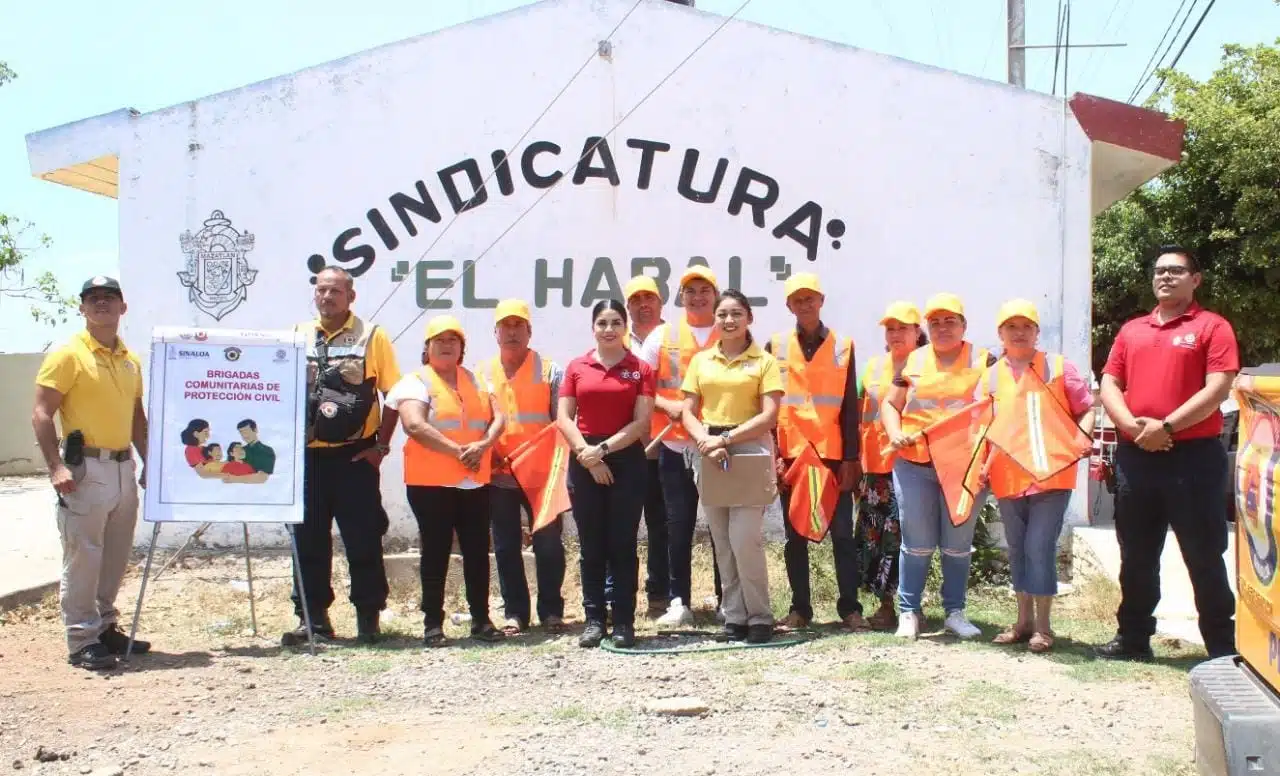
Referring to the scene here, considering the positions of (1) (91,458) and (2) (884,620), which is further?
(2) (884,620)

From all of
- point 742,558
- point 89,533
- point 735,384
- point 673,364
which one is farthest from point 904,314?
point 89,533

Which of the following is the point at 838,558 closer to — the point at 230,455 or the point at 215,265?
the point at 230,455

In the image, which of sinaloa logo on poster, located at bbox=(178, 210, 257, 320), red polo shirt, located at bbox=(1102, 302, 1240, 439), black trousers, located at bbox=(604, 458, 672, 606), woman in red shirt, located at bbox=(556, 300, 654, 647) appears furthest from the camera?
sinaloa logo on poster, located at bbox=(178, 210, 257, 320)

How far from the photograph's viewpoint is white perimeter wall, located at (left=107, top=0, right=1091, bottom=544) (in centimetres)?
896

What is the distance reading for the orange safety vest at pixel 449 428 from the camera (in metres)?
6.21

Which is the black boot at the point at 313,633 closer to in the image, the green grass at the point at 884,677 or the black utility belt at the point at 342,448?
the black utility belt at the point at 342,448

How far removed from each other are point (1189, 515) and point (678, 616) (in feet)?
8.76

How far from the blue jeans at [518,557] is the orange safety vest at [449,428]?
283 millimetres

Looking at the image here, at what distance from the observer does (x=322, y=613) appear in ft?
21.1

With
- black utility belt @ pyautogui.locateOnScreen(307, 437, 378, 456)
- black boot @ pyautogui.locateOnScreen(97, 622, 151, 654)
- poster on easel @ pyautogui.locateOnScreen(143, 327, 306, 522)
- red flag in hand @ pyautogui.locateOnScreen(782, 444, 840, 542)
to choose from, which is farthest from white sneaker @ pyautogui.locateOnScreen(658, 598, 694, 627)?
black boot @ pyautogui.locateOnScreen(97, 622, 151, 654)

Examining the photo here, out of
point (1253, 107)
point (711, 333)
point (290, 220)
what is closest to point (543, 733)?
point (711, 333)

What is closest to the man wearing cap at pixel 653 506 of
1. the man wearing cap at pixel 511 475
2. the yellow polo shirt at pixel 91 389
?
the man wearing cap at pixel 511 475

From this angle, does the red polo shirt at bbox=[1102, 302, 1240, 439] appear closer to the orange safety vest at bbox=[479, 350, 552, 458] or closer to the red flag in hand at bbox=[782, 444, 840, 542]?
the red flag in hand at bbox=[782, 444, 840, 542]

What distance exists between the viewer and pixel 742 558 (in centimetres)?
597
